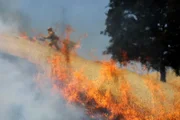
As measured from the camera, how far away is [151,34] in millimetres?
23078

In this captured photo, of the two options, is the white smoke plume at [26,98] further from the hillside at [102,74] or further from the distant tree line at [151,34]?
the distant tree line at [151,34]

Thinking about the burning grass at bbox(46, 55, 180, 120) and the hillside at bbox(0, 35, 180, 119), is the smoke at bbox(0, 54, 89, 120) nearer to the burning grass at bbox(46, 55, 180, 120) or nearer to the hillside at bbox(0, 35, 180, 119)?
the burning grass at bbox(46, 55, 180, 120)

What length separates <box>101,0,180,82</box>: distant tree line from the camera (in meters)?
22.7

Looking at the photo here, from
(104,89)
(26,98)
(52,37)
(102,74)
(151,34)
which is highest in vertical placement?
(151,34)

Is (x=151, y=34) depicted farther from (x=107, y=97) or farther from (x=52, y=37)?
(x=107, y=97)

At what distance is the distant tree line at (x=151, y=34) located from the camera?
2272 centimetres

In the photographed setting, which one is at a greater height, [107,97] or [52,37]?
[52,37]

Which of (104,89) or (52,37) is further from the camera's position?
(52,37)

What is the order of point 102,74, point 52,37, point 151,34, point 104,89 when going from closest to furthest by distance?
point 104,89 → point 102,74 → point 52,37 → point 151,34

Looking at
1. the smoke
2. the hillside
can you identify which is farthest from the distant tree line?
the smoke

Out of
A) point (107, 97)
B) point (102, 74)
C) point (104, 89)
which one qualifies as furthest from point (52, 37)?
point (107, 97)

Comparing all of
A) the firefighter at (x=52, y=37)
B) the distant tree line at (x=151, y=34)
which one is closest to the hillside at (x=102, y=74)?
the firefighter at (x=52, y=37)

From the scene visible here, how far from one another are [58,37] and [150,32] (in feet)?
25.1

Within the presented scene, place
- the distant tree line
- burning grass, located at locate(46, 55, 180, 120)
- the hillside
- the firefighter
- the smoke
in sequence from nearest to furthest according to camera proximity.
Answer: the smoke < burning grass, located at locate(46, 55, 180, 120) < the hillside < the firefighter < the distant tree line
